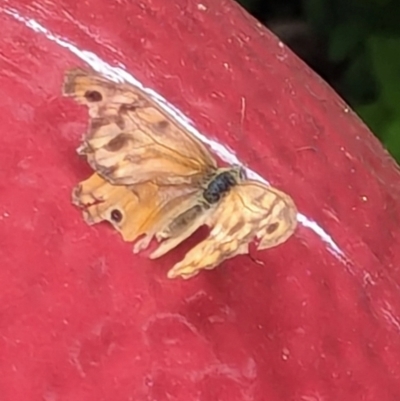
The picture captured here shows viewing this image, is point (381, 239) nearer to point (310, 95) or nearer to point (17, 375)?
point (310, 95)

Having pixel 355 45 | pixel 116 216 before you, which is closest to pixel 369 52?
pixel 355 45

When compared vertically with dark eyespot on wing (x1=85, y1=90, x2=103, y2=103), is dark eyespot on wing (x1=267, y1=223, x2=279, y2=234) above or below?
above

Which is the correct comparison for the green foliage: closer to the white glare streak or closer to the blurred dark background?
the blurred dark background

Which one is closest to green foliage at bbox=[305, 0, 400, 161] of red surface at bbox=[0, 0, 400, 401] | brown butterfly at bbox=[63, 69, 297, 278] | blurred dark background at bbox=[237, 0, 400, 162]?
blurred dark background at bbox=[237, 0, 400, 162]

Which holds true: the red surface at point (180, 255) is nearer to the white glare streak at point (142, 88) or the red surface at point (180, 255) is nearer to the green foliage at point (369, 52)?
the white glare streak at point (142, 88)

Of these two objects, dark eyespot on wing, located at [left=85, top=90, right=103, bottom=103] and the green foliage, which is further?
the green foliage

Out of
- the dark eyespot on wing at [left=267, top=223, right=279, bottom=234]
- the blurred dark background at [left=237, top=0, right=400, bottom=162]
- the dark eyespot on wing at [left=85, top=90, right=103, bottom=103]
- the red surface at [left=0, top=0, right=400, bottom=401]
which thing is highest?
the dark eyespot on wing at [left=267, top=223, right=279, bottom=234]

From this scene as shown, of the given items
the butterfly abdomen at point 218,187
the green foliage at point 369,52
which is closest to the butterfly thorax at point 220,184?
the butterfly abdomen at point 218,187
